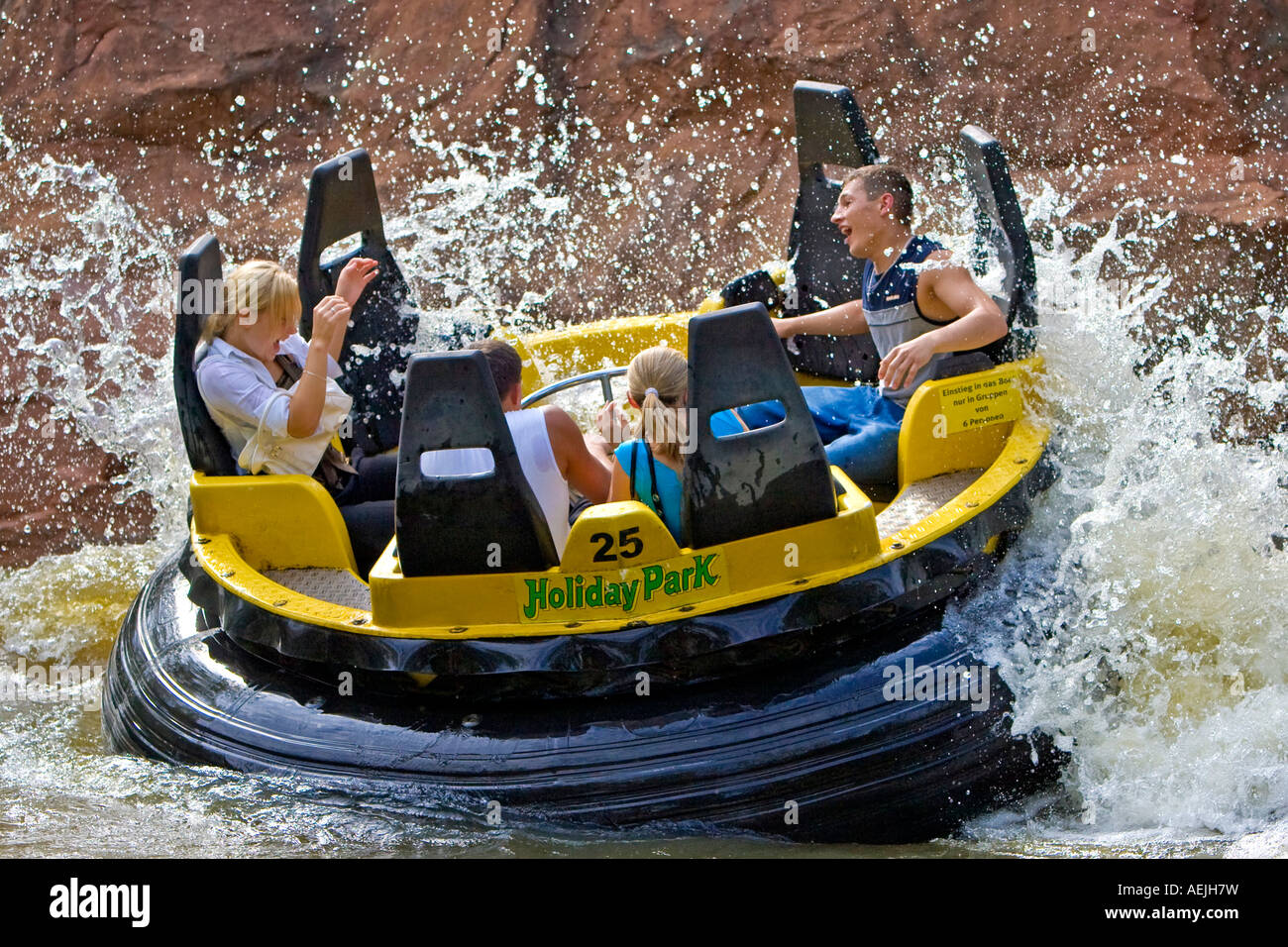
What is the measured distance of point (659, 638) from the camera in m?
3.17

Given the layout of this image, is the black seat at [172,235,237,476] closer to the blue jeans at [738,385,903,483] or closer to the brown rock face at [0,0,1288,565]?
the blue jeans at [738,385,903,483]

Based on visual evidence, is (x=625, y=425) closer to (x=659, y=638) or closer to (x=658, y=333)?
(x=659, y=638)

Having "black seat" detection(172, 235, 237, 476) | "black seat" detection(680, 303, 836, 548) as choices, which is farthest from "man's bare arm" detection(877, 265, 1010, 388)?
"black seat" detection(172, 235, 237, 476)

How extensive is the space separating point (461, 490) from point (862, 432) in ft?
4.12

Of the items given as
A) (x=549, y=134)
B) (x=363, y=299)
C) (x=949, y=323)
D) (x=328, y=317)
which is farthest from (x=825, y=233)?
(x=549, y=134)

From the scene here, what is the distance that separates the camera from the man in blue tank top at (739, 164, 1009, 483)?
12.2 ft

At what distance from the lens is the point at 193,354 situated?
3664 mm

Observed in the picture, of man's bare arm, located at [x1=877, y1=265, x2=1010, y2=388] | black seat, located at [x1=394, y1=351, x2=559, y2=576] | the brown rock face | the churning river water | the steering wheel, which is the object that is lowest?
the churning river water

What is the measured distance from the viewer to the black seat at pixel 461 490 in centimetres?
302

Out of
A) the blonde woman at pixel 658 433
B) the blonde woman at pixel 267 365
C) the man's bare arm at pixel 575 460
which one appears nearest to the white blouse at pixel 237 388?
the blonde woman at pixel 267 365

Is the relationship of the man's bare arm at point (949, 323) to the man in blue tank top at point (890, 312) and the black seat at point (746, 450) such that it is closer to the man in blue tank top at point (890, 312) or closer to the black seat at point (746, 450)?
the man in blue tank top at point (890, 312)

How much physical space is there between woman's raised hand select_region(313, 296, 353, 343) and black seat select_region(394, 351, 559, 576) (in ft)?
1.53
